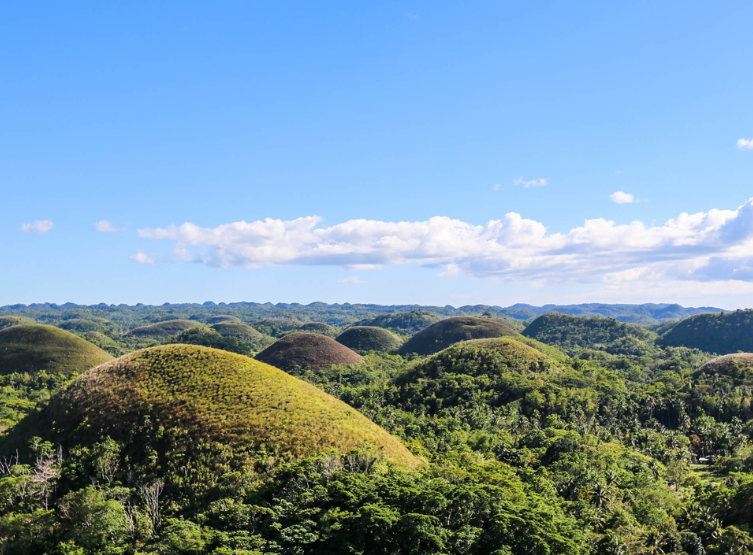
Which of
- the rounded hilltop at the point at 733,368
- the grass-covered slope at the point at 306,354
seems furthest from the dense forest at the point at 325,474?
the grass-covered slope at the point at 306,354

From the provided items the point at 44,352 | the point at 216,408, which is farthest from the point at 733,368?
the point at 44,352

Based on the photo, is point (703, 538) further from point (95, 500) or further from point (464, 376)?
point (464, 376)

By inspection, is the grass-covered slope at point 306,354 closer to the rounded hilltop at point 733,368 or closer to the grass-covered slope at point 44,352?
the grass-covered slope at point 44,352

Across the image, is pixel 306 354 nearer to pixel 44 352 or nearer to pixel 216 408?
pixel 44 352

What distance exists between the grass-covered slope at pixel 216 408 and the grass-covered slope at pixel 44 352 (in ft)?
251

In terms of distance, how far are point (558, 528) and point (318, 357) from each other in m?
133

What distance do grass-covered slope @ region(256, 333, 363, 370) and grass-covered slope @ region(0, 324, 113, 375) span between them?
51848mm

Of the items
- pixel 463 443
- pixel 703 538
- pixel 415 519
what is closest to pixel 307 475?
pixel 415 519

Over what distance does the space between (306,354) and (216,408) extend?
364 feet

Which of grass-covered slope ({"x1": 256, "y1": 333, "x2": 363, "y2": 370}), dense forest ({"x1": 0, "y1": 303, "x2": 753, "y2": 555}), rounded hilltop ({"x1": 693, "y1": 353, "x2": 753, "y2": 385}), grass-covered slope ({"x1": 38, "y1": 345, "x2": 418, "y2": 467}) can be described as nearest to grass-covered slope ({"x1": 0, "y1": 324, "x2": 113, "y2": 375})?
dense forest ({"x1": 0, "y1": 303, "x2": 753, "y2": 555})

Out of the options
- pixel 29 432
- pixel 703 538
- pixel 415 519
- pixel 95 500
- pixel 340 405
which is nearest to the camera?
pixel 415 519

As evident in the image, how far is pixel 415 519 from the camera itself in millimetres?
32750

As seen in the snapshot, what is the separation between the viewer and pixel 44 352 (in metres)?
128

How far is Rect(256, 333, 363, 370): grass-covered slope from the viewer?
518ft
